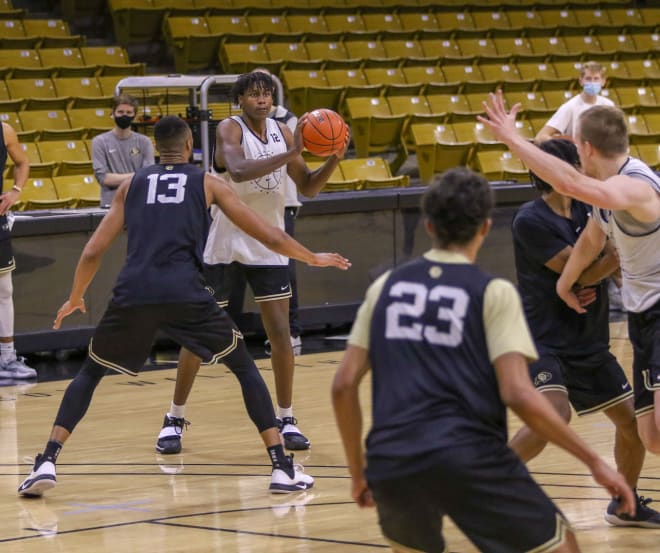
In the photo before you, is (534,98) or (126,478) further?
(534,98)

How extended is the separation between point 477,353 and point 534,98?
12.2 meters

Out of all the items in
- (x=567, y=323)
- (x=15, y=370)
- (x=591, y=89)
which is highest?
(x=591, y=89)

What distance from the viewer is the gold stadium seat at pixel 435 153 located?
1295cm

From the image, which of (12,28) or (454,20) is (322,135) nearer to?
(12,28)

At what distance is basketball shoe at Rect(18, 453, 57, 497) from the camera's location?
5586 mm

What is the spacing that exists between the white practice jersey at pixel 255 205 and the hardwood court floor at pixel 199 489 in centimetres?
96

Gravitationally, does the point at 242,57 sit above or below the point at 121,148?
above

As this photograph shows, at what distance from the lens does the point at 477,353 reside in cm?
314

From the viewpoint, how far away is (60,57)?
13734mm

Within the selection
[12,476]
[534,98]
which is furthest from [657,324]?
[534,98]

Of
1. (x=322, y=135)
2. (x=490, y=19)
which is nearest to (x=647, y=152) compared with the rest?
(x=490, y=19)

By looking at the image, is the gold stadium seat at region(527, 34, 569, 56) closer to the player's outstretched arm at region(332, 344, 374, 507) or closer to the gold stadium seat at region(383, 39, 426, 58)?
the gold stadium seat at region(383, 39, 426, 58)

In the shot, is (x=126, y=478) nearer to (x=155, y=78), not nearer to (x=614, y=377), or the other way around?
(x=614, y=377)

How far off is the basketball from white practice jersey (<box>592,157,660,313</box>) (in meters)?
2.07
